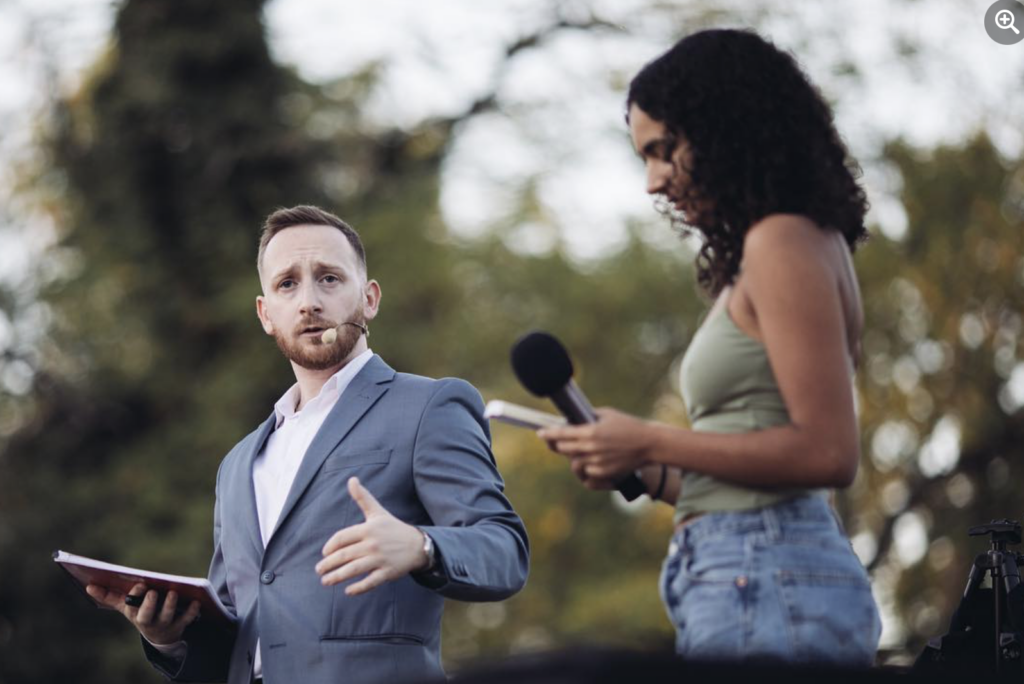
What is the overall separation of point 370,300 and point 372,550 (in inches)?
41.3

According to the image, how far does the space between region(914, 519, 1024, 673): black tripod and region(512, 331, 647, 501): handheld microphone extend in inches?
34.9

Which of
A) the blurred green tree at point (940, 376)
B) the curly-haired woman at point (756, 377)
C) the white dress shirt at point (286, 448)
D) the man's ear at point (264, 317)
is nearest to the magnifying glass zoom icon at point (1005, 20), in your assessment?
the blurred green tree at point (940, 376)

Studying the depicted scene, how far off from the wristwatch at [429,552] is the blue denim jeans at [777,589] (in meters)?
0.52

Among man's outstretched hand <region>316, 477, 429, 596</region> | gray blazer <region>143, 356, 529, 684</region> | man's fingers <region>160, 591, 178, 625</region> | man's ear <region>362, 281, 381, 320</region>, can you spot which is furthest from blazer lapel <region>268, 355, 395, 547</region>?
man's outstretched hand <region>316, 477, 429, 596</region>

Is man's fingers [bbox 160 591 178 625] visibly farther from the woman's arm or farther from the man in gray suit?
the woman's arm

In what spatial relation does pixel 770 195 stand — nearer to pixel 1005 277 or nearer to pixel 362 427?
pixel 362 427

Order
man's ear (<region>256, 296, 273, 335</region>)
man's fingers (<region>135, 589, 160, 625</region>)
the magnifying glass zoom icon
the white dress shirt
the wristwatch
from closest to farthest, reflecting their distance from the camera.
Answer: the wristwatch
man's fingers (<region>135, 589, 160, 625</region>)
the white dress shirt
man's ear (<region>256, 296, 273, 335</region>)
the magnifying glass zoom icon

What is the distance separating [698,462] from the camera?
103 inches

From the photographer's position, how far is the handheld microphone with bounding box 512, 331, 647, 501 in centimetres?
263

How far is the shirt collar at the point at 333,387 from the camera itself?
11.7 feet

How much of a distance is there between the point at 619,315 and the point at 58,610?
6760mm

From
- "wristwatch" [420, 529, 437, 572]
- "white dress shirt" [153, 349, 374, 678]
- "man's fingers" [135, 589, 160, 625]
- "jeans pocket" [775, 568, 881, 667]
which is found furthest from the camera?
"white dress shirt" [153, 349, 374, 678]

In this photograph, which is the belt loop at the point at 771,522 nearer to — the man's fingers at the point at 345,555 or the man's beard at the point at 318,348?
the man's fingers at the point at 345,555

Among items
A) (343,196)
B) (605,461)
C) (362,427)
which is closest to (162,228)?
(343,196)
